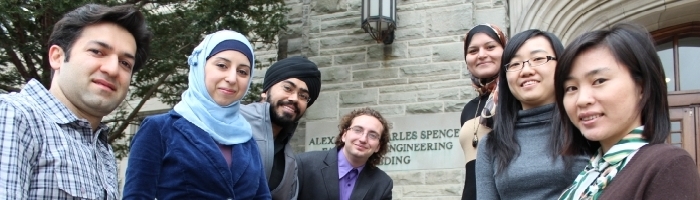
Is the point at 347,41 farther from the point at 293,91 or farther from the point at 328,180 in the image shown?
the point at 293,91

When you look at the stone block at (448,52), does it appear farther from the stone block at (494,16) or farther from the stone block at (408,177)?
the stone block at (408,177)

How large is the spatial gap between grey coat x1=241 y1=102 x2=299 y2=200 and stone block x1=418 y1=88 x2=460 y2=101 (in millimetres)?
3107

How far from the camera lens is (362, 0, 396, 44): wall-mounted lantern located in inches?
253

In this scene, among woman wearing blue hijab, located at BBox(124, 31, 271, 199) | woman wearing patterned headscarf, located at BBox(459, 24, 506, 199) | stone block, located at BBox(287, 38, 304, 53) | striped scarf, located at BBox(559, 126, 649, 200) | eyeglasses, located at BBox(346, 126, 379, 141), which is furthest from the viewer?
stone block, located at BBox(287, 38, 304, 53)

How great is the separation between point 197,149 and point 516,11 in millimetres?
4485

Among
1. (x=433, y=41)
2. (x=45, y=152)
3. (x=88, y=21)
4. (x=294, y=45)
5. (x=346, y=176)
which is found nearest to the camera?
(x=45, y=152)

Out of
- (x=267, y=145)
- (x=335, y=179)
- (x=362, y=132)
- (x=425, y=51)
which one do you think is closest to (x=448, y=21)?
(x=425, y=51)

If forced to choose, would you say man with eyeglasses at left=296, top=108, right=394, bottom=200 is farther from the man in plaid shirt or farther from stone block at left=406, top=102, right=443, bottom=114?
stone block at left=406, top=102, right=443, bottom=114

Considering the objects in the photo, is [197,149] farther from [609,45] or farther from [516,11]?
[516,11]

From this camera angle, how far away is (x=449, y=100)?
6379mm

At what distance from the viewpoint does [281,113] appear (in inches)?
137

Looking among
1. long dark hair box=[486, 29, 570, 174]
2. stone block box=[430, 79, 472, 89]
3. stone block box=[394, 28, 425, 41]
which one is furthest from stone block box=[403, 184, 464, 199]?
long dark hair box=[486, 29, 570, 174]

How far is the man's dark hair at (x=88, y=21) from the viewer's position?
6.86 ft

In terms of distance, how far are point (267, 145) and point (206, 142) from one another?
760mm
